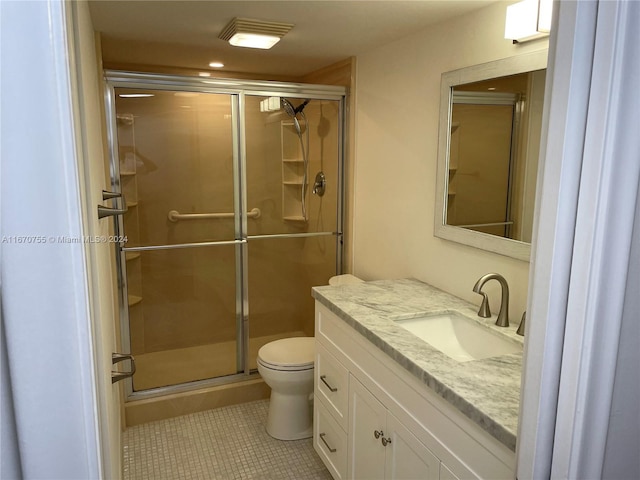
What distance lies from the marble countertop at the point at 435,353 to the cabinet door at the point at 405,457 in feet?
0.76

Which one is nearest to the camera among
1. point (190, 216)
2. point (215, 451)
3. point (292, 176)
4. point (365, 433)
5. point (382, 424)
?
point (382, 424)

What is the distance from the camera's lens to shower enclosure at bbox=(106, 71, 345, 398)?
2.96m

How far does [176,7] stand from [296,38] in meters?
0.72

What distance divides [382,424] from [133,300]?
1915mm

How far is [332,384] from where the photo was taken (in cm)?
224

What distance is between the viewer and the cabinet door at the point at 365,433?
1812 mm

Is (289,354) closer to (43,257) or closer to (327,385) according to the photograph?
(327,385)

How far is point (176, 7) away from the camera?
83.3 inches

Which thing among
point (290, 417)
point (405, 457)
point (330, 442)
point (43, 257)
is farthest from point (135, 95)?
point (43, 257)

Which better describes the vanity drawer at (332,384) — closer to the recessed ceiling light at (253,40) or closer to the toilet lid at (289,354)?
the toilet lid at (289,354)

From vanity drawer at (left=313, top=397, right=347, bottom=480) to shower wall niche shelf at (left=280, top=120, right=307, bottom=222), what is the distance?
139cm

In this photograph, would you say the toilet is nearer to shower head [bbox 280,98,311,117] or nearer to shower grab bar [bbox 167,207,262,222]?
shower grab bar [bbox 167,207,262,222]

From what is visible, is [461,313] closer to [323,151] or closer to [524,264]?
[524,264]

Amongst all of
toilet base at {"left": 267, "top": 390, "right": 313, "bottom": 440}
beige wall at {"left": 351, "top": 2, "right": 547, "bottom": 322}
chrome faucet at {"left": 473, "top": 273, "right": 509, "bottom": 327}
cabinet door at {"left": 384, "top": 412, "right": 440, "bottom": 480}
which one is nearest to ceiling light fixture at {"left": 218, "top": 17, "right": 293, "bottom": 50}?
beige wall at {"left": 351, "top": 2, "right": 547, "bottom": 322}
